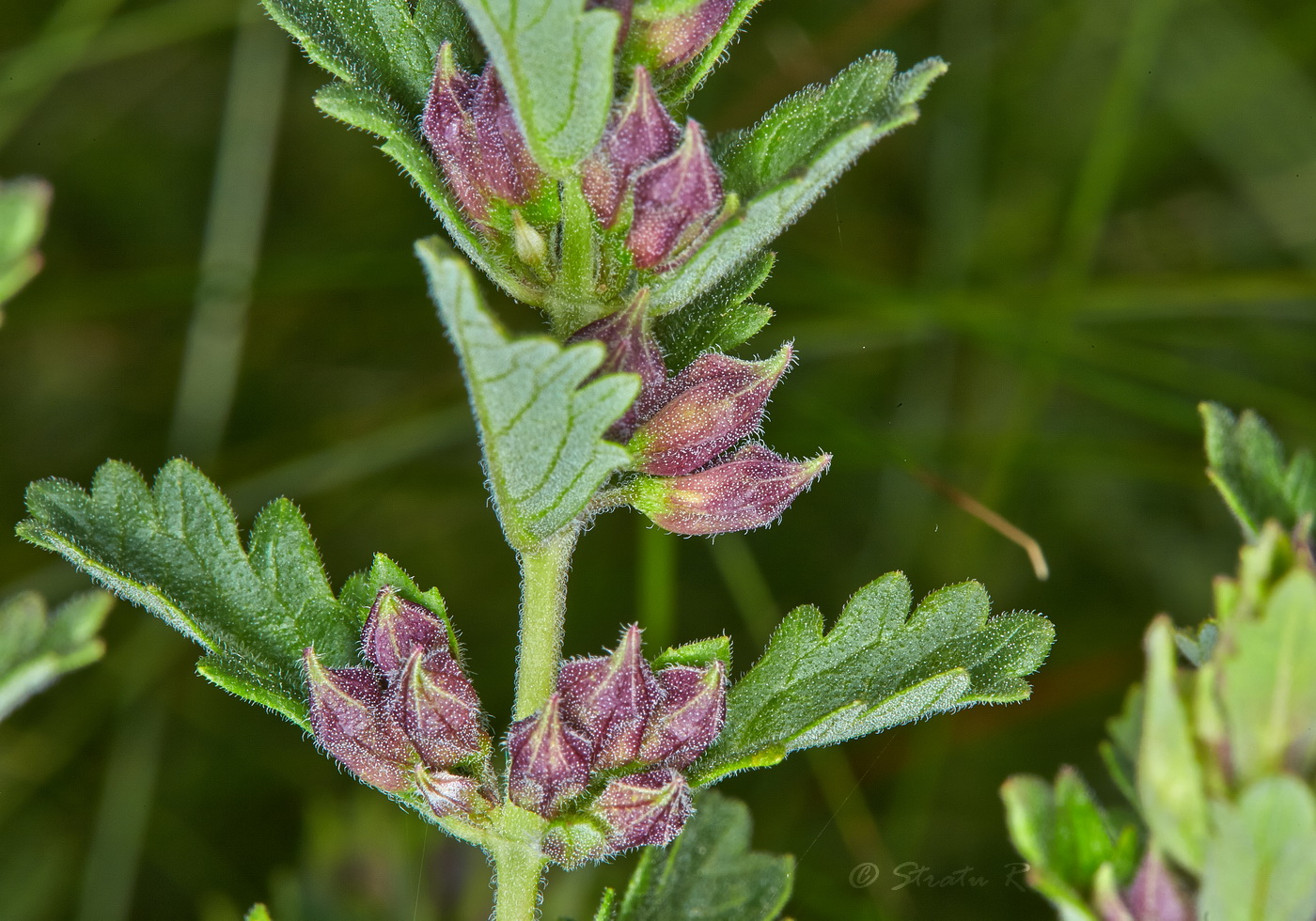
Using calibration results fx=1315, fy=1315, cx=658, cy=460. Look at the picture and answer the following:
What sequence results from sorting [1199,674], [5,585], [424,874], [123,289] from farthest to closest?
1. [123,289]
2. [5,585]
3. [424,874]
4. [1199,674]

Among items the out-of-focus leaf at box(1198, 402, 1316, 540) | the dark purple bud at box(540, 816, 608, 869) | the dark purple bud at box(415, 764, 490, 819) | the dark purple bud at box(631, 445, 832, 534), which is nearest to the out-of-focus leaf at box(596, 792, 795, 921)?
the dark purple bud at box(540, 816, 608, 869)

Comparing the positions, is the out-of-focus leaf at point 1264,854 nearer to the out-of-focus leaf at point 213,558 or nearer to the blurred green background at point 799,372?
the out-of-focus leaf at point 213,558

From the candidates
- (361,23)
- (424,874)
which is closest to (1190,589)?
(424,874)

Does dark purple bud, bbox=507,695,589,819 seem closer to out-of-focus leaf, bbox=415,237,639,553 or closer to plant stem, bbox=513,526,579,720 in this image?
plant stem, bbox=513,526,579,720

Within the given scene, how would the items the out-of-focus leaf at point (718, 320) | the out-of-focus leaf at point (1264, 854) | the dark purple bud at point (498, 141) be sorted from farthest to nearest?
the out-of-focus leaf at point (718, 320) < the dark purple bud at point (498, 141) < the out-of-focus leaf at point (1264, 854)

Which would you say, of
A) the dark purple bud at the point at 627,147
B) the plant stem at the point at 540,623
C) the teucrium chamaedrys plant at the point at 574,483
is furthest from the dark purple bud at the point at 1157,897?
the dark purple bud at the point at 627,147

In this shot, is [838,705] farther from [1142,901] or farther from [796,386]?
[796,386]

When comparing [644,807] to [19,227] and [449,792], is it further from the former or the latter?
[19,227]
